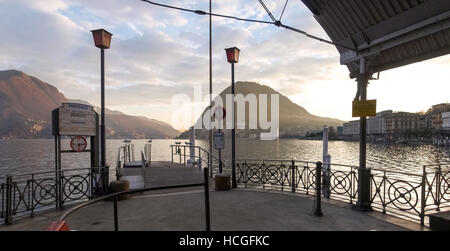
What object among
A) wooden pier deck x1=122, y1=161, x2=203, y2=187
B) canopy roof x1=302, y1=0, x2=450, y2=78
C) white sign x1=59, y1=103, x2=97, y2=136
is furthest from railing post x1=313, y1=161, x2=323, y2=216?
white sign x1=59, y1=103, x2=97, y2=136

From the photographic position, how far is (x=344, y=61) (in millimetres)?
7562

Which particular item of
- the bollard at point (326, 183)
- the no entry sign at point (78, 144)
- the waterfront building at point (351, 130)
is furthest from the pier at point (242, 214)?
the waterfront building at point (351, 130)

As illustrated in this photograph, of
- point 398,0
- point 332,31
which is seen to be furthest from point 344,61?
point 398,0

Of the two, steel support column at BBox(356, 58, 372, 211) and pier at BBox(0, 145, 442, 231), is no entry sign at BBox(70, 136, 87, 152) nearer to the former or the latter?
pier at BBox(0, 145, 442, 231)

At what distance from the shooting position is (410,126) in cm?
14175

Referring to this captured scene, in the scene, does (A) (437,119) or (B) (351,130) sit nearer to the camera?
(A) (437,119)

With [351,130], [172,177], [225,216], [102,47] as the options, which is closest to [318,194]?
[225,216]

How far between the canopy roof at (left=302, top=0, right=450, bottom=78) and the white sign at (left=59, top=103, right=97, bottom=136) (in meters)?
7.83

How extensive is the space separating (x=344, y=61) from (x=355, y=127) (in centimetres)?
19744

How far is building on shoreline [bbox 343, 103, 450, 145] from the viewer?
120 m

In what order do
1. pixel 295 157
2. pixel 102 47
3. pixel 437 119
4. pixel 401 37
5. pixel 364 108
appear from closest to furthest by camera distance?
pixel 401 37 → pixel 364 108 → pixel 102 47 → pixel 295 157 → pixel 437 119

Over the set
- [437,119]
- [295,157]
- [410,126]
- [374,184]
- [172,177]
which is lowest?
[295,157]

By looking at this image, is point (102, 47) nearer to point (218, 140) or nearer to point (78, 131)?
point (78, 131)

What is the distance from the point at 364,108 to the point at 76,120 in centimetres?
883
